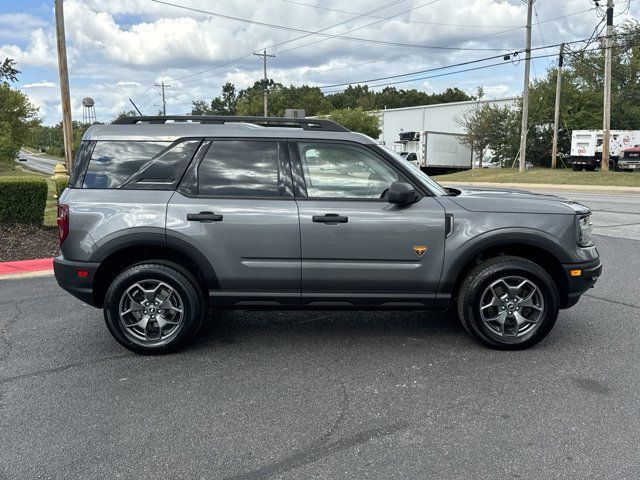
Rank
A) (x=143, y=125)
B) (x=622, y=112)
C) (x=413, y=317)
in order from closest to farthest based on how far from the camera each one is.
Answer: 1. (x=143, y=125)
2. (x=413, y=317)
3. (x=622, y=112)

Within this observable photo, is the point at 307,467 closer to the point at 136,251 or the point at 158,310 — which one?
the point at 158,310

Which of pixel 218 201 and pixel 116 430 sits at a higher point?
pixel 218 201

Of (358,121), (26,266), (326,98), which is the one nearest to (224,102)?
(326,98)

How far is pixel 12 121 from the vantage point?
1795 inches

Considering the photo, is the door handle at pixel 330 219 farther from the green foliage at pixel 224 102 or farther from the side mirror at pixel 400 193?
the green foliage at pixel 224 102

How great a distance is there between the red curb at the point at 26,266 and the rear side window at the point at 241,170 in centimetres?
441

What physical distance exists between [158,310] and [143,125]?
156cm

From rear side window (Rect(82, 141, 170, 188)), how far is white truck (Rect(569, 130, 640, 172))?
3414 centimetres

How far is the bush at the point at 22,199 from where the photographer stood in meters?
9.12

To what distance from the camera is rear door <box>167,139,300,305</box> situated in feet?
13.6

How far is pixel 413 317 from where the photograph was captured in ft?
17.3

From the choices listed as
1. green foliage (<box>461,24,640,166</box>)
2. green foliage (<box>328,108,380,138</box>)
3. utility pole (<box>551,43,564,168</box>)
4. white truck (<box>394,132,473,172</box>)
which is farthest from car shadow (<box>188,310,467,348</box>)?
green foliage (<box>328,108,380,138</box>)

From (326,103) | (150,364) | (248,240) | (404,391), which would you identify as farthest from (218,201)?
(326,103)

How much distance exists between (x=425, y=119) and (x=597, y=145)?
108ft
